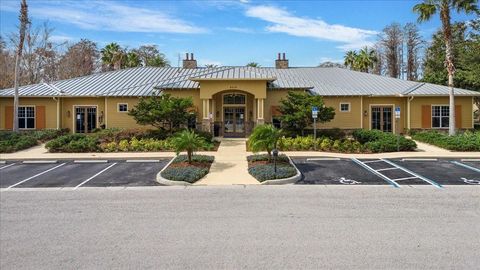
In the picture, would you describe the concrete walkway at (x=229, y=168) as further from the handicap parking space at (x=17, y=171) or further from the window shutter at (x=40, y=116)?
the window shutter at (x=40, y=116)

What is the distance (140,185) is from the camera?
42.1 ft

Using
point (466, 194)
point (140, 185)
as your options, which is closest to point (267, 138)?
point (140, 185)

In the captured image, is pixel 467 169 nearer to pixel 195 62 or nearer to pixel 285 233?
pixel 285 233

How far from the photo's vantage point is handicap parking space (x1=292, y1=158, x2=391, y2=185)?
13.1m

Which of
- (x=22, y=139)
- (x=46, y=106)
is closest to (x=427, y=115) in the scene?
A: (x=22, y=139)

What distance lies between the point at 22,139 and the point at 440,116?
28.1m

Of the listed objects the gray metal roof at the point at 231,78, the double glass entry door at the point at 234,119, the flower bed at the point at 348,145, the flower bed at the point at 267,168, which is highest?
the gray metal roof at the point at 231,78

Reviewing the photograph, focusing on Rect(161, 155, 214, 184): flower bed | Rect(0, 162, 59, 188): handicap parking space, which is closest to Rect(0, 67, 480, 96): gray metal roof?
Rect(161, 155, 214, 184): flower bed

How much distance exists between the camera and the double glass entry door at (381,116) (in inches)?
1134

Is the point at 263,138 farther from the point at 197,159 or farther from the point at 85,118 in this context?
the point at 85,118

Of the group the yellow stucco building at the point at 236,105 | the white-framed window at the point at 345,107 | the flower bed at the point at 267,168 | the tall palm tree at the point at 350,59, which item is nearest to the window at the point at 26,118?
the yellow stucco building at the point at 236,105

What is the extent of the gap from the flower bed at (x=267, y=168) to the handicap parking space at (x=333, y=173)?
22.3 inches

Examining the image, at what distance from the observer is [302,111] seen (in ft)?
74.2

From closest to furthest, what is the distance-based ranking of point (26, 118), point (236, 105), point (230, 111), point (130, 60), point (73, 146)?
1. point (73, 146)
2. point (236, 105)
3. point (230, 111)
4. point (26, 118)
5. point (130, 60)
